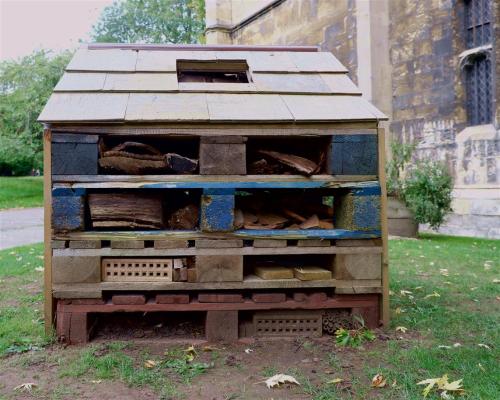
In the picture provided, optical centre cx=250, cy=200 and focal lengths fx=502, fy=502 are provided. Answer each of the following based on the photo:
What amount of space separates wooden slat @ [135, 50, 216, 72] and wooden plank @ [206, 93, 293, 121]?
680mm

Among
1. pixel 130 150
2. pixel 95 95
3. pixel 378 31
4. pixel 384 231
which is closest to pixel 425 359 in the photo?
pixel 384 231

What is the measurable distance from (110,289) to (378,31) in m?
11.0

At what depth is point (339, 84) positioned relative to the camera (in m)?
4.38

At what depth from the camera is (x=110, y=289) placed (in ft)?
12.1

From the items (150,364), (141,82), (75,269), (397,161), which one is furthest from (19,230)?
(150,364)

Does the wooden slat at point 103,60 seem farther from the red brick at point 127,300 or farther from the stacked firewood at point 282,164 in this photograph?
the red brick at point 127,300

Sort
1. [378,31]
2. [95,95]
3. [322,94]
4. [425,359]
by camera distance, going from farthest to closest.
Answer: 1. [378,31]
2. [322,94]
3. [95,95]
4. [425,359]

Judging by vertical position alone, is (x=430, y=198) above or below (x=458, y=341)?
above

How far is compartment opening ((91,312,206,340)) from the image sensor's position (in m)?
3.95

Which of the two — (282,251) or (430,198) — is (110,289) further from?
(430,198)

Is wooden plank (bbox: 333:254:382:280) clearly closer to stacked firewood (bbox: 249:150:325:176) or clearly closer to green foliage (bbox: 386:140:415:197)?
stacked firewood (bbox: 249:150:325:176)

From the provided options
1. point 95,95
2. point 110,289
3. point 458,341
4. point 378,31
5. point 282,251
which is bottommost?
point 458,341

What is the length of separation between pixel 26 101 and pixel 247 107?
24.8 meters

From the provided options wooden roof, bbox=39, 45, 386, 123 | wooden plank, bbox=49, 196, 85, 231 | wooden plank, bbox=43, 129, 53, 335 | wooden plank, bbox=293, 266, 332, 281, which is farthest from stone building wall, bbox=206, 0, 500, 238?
wooden plank, bbox=43, 129, 53, 335
